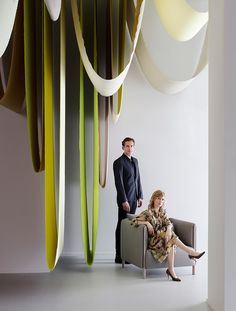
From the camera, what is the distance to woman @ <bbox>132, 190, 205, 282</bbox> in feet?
16.5

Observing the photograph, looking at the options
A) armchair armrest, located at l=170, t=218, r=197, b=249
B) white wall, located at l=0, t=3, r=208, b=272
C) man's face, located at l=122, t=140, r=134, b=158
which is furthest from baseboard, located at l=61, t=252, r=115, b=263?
man's face, located at l=122, t=140, r=134, b=158

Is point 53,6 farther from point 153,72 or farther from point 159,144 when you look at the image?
point 159,144

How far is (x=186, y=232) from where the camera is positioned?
5406 millimetres

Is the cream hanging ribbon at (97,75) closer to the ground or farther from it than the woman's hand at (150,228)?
farther from it

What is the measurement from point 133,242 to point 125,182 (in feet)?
3.10

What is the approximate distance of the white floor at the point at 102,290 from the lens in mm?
3910

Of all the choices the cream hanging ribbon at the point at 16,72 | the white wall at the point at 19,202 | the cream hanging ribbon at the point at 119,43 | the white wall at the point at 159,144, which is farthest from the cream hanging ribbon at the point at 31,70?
the white wall at the point at 159,144

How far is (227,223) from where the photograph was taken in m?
3.54

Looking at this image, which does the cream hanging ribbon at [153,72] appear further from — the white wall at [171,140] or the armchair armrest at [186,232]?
the armchair armrest at [186,232]

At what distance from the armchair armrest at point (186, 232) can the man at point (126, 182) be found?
67cm

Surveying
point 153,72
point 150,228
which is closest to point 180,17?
point 153,72

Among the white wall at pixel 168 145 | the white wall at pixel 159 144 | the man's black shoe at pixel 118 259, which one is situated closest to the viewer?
the man's black shoe at pixel 118 259

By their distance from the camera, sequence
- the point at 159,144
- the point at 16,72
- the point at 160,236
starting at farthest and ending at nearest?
the point at 159,144 → the point at 160,236 → the point at 16,72

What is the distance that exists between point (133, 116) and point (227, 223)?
3108mm
